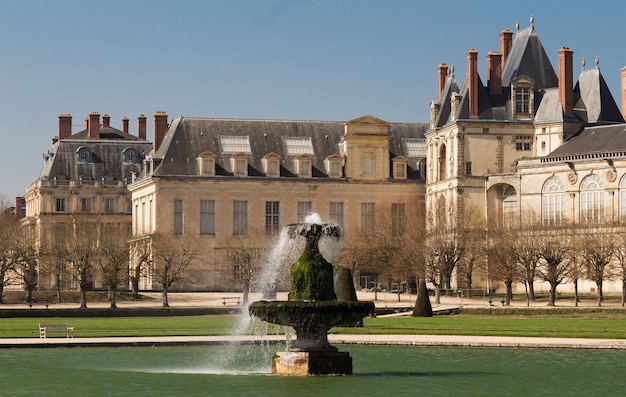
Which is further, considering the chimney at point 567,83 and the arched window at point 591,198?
the chimney at point 567,83

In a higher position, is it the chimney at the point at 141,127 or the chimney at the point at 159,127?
the chimney at the point at 141,127

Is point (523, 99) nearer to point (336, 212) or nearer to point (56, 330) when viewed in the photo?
point (336, 212)

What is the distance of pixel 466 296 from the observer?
268ft

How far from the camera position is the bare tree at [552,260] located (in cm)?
7131

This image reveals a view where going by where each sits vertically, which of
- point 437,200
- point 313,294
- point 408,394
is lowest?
point 408,394

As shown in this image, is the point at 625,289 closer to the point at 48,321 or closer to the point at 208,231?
the point at 48,321

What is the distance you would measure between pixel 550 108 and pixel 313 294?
60258 millimetres

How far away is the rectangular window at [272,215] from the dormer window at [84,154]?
23314 millimetres

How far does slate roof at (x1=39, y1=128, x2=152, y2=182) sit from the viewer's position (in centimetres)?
11488

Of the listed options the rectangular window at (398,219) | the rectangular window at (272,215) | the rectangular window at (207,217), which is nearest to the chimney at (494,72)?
the rectangular window at (398,219)

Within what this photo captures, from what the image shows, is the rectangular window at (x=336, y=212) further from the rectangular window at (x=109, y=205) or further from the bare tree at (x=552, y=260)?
the rectangular window at (x=109, y=205)

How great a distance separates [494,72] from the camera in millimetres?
92938

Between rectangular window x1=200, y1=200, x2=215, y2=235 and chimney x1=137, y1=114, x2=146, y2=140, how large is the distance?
25.2 meters

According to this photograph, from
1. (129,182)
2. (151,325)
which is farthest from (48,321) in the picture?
(129,182)
